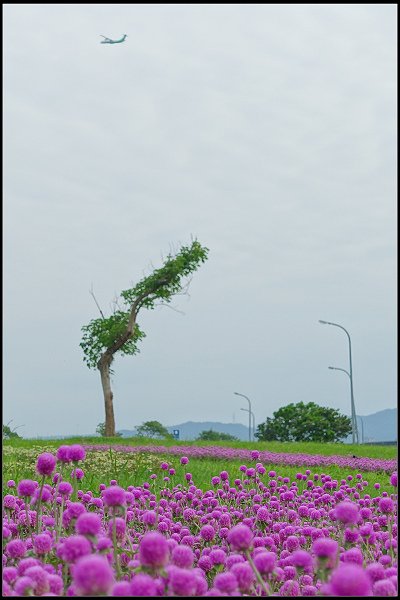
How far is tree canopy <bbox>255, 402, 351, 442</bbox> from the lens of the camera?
182 feet

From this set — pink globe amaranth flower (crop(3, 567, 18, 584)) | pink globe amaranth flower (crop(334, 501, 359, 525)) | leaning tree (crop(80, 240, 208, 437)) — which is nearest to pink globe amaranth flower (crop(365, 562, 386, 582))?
pink globe amaranth flower (crop(334, 501, 359, 525))

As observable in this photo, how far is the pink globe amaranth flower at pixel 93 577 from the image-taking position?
153 centimetres

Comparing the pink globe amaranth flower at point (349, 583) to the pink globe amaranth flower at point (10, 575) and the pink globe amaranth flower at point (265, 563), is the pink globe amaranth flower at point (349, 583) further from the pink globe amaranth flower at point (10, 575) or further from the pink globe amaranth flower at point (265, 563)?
the pink globe amaranth flower at point (10, 575)

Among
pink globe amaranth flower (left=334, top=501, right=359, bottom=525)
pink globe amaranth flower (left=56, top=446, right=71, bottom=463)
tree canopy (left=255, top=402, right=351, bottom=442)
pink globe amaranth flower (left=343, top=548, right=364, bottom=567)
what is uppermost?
pink globe amaranth flower (left=56, top=446, right=71, bottom=463)

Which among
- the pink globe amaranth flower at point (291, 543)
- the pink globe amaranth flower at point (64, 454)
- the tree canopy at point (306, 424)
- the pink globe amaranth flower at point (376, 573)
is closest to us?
the pink globe amaranth flower at point (376, 573)

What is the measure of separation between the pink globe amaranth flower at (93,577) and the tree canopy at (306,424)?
54.5m

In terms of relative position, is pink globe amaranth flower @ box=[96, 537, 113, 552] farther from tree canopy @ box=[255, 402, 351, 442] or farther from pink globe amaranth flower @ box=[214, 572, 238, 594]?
tree canopy @ box=[255, 402, 351, 442]

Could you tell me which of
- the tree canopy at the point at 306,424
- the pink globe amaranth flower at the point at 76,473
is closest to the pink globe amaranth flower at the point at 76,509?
the pink globe amaranth flower at the point at 76,473

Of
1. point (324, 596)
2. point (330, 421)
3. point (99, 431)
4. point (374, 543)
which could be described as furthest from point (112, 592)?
point (330, 421)

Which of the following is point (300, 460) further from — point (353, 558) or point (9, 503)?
point (353, 558)

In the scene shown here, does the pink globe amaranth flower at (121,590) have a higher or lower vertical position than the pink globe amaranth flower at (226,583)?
higher

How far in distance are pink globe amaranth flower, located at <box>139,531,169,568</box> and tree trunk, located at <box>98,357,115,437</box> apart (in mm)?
32414

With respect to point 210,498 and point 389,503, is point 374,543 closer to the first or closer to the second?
point 389,503

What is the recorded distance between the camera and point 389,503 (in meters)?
3.16
